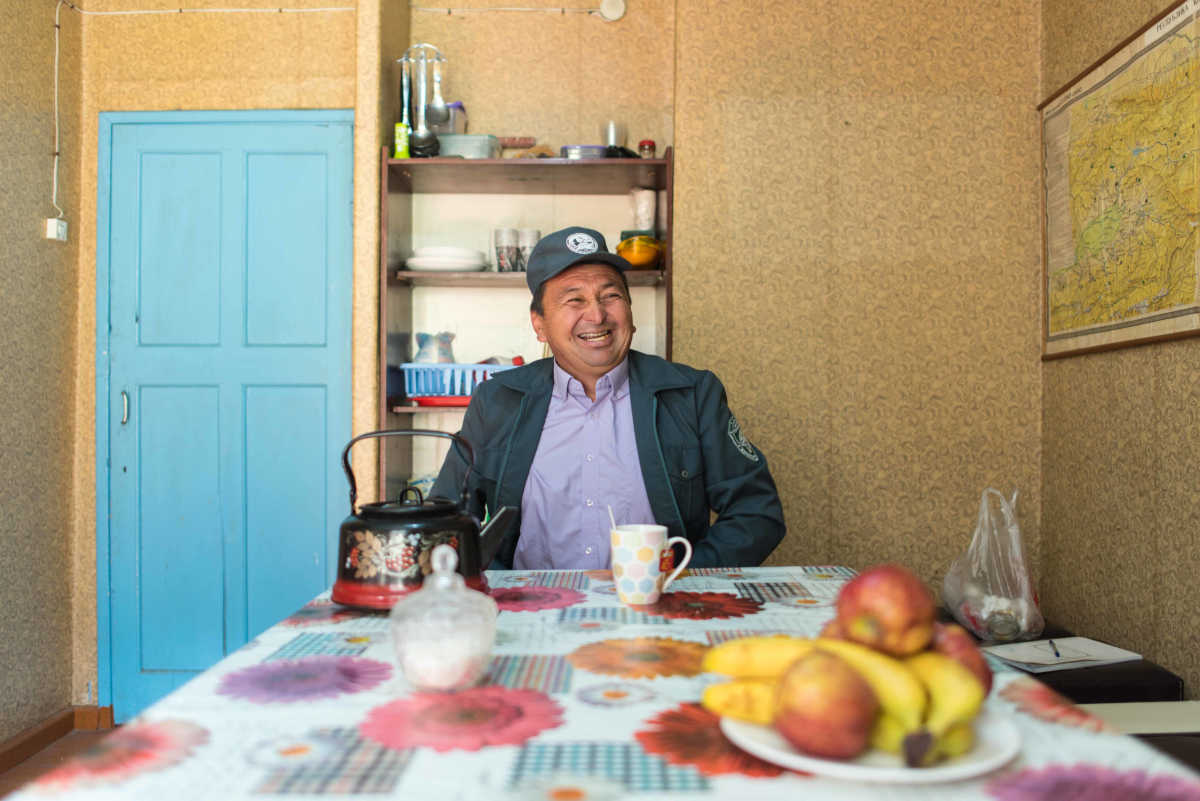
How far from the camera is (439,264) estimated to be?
3.13 metres

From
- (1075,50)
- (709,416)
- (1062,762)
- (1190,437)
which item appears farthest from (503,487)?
(1075,50)

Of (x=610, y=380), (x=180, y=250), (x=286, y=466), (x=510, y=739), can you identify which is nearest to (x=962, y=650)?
(x=510, y=739)

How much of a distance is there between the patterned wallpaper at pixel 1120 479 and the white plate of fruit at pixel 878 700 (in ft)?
5.97

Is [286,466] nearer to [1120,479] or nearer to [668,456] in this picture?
[668,456]

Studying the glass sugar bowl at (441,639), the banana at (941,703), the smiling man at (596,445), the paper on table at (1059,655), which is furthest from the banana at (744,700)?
the paper on table at (1059,655)

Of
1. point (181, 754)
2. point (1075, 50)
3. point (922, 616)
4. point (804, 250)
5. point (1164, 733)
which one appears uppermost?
point (1075, 50)

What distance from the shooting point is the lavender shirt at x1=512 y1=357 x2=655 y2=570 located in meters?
2.03

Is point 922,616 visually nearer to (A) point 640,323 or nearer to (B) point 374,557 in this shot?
(B) point 374,557

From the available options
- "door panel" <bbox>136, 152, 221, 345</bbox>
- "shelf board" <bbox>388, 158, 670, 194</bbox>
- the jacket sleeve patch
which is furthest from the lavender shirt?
"door panel" <bbox>136, 152, 221, 345</bbox>

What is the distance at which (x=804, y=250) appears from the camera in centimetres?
307

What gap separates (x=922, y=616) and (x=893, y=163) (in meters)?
2.66

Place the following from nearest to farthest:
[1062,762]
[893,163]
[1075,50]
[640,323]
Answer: [1062,762] < [1075,50] < [893,163] < [640,323]

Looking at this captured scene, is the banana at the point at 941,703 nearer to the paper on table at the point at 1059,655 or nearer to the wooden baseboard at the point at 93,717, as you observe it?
the paper on table at the point at 1059,655

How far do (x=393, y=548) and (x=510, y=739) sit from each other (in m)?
0.48
